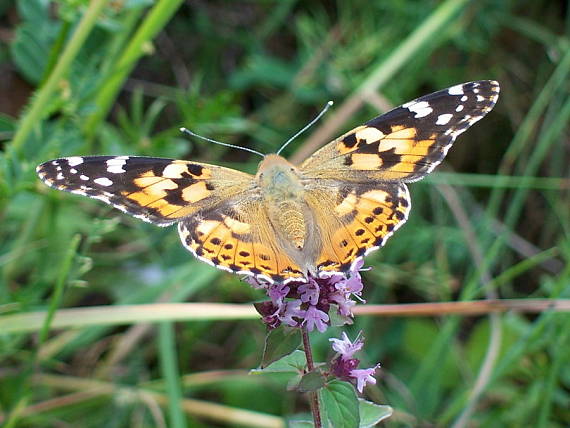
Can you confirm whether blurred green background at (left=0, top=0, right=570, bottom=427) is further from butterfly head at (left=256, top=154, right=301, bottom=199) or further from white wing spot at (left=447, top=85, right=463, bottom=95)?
white wing spot at (left=447, top=85, right=463, bottom=95)

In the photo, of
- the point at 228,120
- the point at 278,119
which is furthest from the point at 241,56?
the point at 228,120

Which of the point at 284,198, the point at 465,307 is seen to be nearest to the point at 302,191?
the point at 284,198

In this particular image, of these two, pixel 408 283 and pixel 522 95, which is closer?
pixel 408 283

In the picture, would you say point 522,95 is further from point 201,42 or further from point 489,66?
point 201,42

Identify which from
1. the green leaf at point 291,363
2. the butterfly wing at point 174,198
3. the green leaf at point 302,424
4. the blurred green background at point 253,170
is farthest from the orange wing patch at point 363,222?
the blurred green background at point 253,170

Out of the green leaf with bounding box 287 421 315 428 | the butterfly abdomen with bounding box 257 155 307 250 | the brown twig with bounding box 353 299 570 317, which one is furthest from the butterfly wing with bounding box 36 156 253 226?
the brown twig with bounding box 353 299 570 317

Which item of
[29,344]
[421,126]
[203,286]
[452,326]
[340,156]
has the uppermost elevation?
[421,126]
